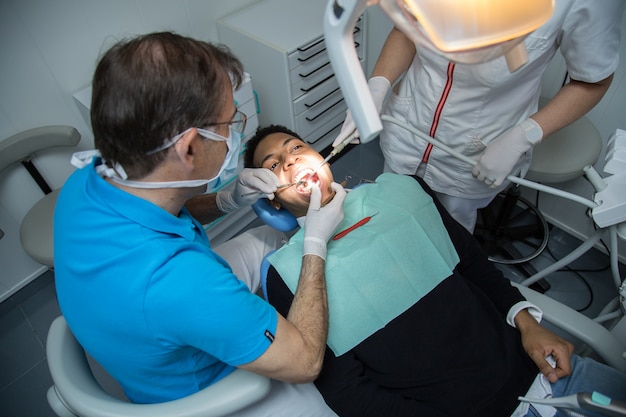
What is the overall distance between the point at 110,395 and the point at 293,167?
0.89m

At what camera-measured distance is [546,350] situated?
118 centimetres

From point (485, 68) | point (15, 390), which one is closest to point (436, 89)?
point (485, 68)

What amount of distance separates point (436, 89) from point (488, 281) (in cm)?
70

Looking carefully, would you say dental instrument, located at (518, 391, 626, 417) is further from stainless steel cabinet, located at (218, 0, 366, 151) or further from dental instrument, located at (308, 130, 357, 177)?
stainless steel cabinet, located at (218, 0, 366, 151)

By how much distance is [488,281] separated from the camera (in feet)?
4.54

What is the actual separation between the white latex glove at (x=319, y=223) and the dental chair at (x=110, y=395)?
0.41m

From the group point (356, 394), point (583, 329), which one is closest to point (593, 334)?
point (583, 329)

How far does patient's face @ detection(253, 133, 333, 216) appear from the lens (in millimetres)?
1432

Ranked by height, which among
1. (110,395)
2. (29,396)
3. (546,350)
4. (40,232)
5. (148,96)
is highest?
(148,96)

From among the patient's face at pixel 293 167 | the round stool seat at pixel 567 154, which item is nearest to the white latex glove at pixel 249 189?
the patient's face at pixel 293 167

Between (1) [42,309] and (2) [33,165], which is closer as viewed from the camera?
(2) [33,165]

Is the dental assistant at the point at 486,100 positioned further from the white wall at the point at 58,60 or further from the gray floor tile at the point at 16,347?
the gray floor tile at the point at 16,347

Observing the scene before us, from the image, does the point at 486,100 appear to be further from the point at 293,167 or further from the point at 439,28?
the point at 439,28

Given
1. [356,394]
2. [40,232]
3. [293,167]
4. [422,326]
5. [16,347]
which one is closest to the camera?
[356,394]
